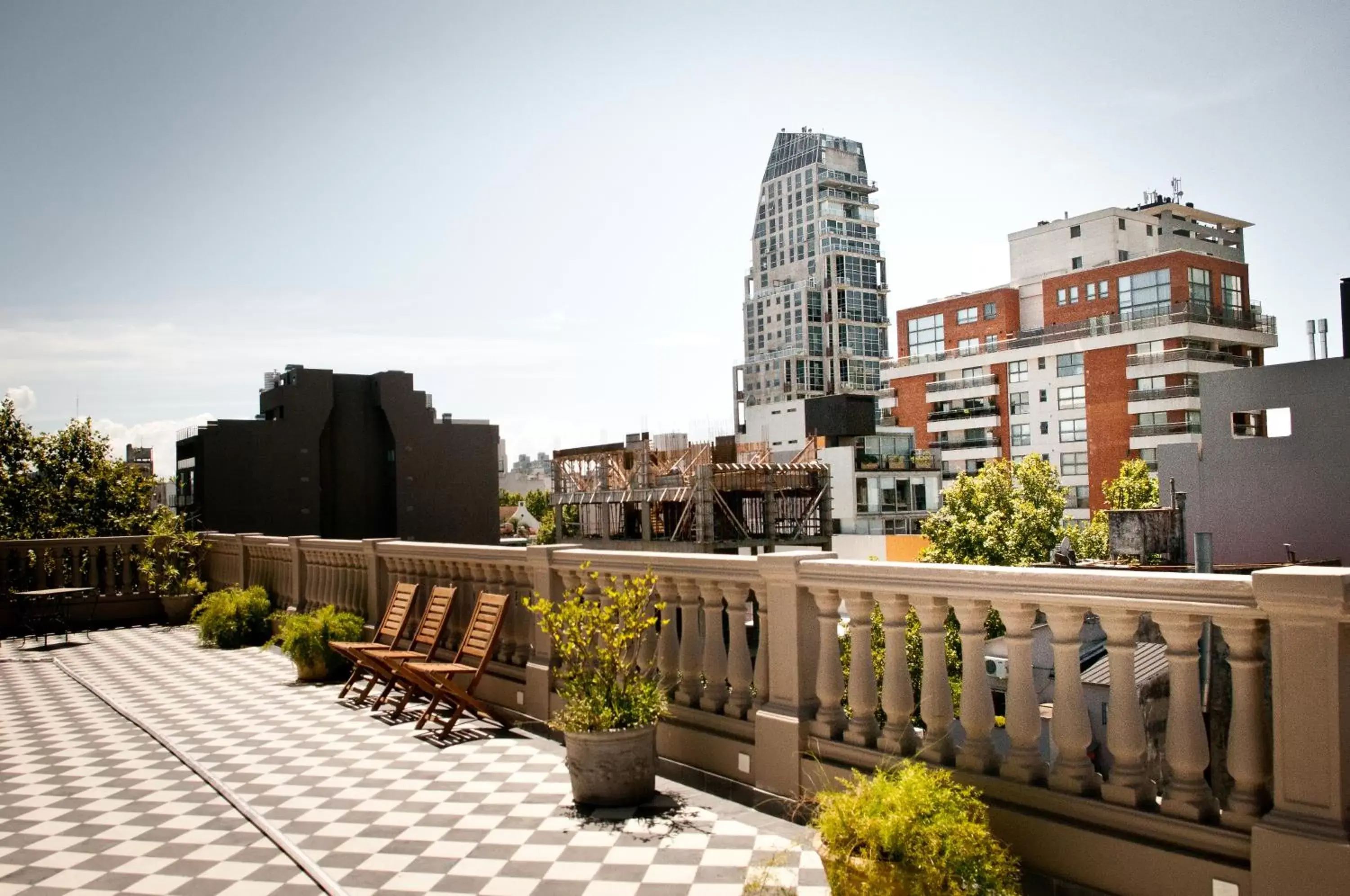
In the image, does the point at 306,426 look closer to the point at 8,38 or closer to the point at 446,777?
the point at 8,38

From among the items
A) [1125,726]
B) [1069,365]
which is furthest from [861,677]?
[1069,365]

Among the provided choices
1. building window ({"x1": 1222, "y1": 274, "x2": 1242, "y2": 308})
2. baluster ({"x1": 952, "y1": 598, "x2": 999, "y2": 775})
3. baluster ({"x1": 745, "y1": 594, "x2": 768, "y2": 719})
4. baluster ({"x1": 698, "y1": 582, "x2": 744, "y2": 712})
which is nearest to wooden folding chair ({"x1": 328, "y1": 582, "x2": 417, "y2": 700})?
baluster ({"x1": 698, "y1": 582, "x2": 744, "y2": 712})

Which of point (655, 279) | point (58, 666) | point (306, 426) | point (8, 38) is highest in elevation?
point (655, 279)

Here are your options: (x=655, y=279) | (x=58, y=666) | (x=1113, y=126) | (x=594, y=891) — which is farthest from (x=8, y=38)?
(x=655, y=279)

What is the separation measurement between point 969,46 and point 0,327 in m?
24.7

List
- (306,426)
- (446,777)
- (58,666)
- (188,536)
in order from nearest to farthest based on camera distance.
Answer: (446,777), (58,666), (188,536), (306,426)

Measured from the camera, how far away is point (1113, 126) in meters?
38.4

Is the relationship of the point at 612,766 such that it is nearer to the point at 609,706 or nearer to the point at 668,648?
the point at 609,706

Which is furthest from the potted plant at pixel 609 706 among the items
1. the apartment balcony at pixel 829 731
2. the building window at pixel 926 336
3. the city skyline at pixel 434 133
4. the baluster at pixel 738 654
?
the building window at pixel 926 336

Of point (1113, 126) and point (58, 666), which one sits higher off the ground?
point (1113, 126)

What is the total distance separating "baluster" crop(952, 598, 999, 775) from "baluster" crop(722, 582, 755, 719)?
1.60 m

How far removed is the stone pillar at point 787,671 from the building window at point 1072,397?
78.0 metres

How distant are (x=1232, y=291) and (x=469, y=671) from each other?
86.9 metres

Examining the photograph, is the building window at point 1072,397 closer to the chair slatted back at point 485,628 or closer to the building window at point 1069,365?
the building window at point 1069,365
